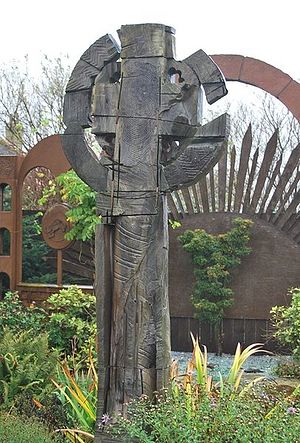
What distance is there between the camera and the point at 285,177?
13109 millimetres

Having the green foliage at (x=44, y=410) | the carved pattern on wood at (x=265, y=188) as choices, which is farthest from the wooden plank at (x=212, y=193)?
the green foliage at (x=44, y=410)

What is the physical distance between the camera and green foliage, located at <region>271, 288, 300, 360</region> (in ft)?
36.8

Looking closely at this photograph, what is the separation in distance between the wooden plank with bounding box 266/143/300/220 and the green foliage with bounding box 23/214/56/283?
4.25 meters

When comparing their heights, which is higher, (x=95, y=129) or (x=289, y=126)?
(x=289, y=126)

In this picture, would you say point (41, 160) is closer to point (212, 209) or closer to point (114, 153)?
point (212, 209)

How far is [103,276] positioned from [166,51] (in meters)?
1.42

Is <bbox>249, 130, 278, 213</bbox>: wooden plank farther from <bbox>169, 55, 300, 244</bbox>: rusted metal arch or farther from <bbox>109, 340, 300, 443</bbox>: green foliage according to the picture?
<bbox>109, 340, 300, 443</bbox>: green foliage

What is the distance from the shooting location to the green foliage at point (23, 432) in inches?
220

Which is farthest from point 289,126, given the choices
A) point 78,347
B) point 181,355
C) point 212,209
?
point 78,347

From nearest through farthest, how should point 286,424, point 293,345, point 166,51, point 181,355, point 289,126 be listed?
1. point 286,424
2. point 166,51
3. point 293,345
4. point 181,355
5. point 289,126

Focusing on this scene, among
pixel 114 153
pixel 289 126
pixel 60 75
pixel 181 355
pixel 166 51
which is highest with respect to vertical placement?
pixel 60 75

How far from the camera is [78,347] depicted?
9.56m

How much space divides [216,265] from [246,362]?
168 cm

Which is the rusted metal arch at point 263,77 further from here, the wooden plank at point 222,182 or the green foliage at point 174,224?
the green foliage at point 174,224
